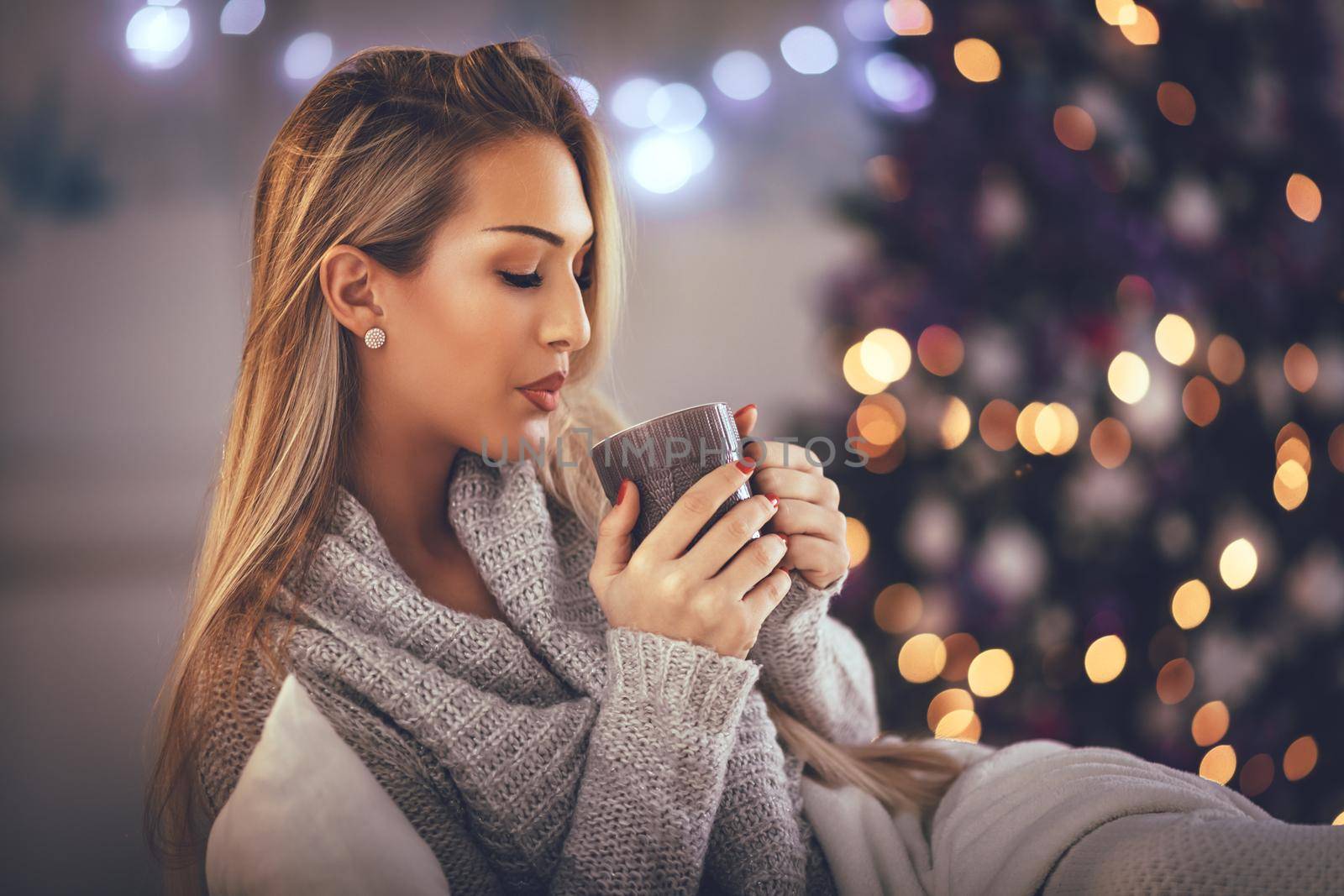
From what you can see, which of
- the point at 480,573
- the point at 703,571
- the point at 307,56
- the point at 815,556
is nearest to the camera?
the point at 703,571

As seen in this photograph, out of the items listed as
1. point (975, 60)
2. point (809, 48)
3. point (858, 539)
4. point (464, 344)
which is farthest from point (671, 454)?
point (809, 48)

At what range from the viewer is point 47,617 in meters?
1.13

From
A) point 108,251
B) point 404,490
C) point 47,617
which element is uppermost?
point 108,251

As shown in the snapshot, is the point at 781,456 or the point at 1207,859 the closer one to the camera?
the point at 1207,859

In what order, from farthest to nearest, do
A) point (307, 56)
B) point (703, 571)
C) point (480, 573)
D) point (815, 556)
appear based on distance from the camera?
point (307, 56) < point (480, 573) < point (815, 556) < point (703, 571)

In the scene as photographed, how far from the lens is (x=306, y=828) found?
0.62 meters

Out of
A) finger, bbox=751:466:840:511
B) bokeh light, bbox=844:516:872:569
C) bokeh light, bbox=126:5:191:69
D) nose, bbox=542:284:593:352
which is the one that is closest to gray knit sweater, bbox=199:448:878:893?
finger, bbox=751:466:840:511

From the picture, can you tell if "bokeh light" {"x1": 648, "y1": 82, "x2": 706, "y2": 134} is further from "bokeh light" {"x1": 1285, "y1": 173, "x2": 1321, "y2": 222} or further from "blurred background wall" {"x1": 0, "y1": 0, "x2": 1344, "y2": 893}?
"bokeh light" {"x1": 1285, "y1": 173, "x2": 1321, "y2": 222}

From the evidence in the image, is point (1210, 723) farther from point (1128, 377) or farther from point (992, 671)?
point (1128, 377)

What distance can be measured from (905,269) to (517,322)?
97cm

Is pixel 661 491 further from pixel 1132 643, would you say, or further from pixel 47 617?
pixel 1132 643

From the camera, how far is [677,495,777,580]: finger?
74cm

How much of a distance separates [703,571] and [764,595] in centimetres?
7

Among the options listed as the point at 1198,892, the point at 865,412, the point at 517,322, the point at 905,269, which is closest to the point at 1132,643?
the point at 865,412
